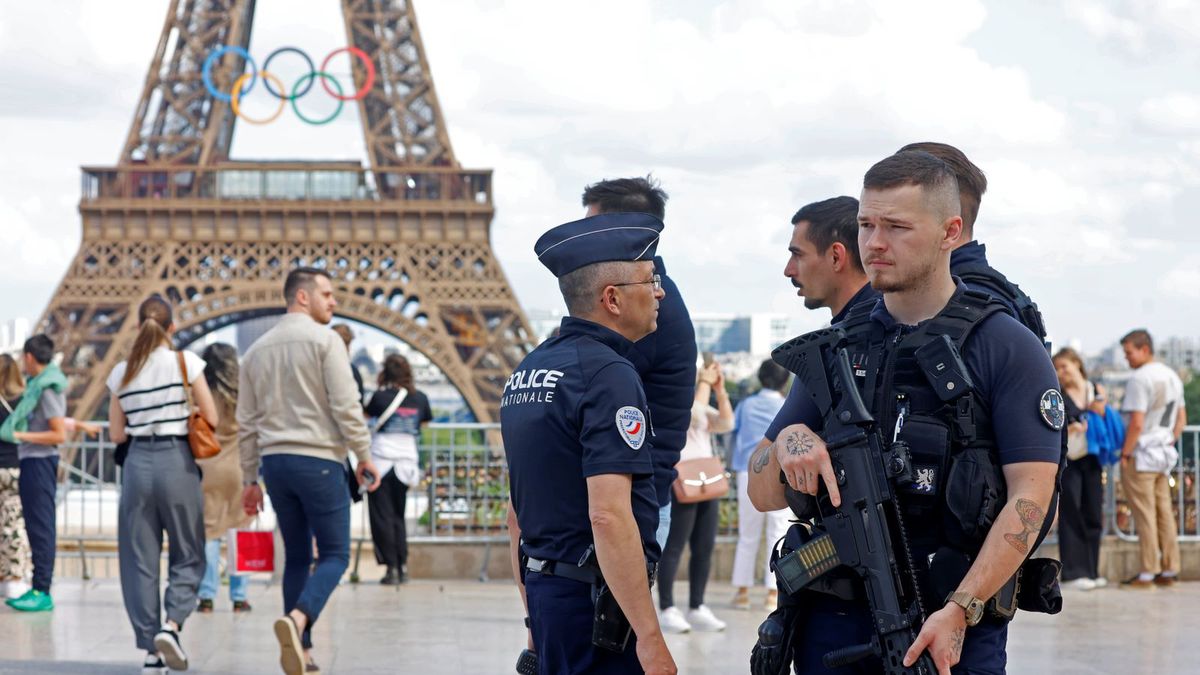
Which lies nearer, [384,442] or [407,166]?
[384,442]

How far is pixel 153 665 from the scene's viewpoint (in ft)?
23.3

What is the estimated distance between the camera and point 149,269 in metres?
32.8

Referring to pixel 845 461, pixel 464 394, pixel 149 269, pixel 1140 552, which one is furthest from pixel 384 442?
pixel 149 269

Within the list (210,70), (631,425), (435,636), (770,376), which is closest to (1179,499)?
(770,376)

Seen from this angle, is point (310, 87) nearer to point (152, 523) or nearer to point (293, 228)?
point (293, 228)

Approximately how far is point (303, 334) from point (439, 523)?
505cm

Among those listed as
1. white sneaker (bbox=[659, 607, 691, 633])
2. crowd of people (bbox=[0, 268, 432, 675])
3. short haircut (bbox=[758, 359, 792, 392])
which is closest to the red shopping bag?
crowd of people (bbox=[0, 268, 432, 675])

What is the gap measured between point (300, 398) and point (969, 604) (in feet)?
14.6

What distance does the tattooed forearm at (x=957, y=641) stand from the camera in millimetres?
2879

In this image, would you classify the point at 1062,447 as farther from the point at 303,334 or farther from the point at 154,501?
the point at 154,501

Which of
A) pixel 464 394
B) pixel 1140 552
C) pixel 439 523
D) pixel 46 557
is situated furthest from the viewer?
pixel 464 394

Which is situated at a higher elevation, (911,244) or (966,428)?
(911,244)

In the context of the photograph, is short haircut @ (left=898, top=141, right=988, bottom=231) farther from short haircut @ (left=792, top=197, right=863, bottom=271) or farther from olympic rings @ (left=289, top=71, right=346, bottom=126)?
olympic rings @ (left=289, top=71, right=346, bottom=126)

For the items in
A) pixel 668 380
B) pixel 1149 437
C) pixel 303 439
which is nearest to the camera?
pixel 668 380
